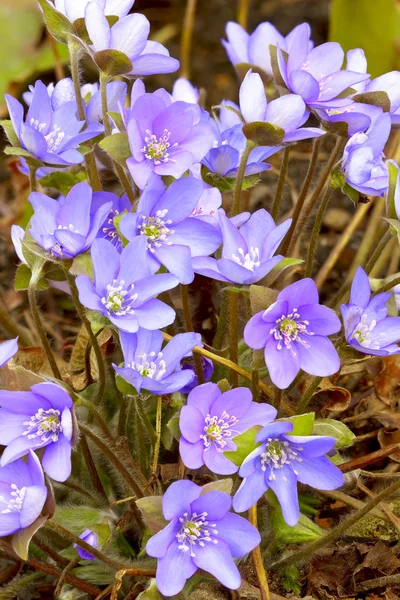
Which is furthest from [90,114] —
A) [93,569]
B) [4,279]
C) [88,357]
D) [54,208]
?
[4,279]

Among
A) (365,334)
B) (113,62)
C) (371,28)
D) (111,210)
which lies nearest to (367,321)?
(365,334)

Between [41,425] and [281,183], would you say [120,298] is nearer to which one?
[41,425]

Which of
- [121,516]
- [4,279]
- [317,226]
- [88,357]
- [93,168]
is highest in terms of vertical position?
[93,168]

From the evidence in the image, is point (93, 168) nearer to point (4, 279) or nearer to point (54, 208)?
point (54, 208)

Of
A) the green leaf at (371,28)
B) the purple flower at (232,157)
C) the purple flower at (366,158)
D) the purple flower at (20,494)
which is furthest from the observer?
the green leaf at (371,28)

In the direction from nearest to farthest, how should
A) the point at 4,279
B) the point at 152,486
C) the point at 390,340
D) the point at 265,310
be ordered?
the point at 265,310 → the point at 390,340 → the point at 152,486 → the point at 4,279

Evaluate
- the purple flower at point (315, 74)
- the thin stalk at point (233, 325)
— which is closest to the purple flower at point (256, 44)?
the purple flower at point (315, 74)

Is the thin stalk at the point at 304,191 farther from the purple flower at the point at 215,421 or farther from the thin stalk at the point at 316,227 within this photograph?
the purple flower at the point at 215,421
